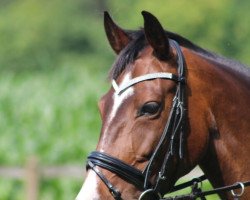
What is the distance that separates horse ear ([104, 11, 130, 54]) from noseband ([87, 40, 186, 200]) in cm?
38

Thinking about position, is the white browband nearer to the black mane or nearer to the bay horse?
the bay horse

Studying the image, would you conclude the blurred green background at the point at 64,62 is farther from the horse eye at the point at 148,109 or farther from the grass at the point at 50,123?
the horse eye at the point at 148,109

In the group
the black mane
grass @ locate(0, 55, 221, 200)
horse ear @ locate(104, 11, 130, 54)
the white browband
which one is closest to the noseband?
the white browband

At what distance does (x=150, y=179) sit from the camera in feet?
13.8

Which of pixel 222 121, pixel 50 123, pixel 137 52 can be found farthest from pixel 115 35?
pixel 50 123

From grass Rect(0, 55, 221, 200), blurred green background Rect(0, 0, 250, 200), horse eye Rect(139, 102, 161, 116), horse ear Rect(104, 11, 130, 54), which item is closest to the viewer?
horse eye Rect(139, 102, 161, 116)

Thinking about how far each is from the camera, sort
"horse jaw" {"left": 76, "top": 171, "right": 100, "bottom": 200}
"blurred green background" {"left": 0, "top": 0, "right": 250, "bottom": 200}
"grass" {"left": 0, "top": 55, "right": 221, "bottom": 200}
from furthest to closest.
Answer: "blurred green background" {"left": 0, "top": 0, "right": 250, "bottom": 200} → "grass" {"left": 0, "top": 55, "right": 221, "bottom": 200} → "horse jaw" {"left": 76, "top": 171, "right": 100, "bottom": 200}

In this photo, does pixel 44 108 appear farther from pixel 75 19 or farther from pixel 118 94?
pixel 75 19

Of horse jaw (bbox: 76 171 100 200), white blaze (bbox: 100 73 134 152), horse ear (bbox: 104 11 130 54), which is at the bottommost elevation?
horse jaw (bbox: 76 171 100 200)

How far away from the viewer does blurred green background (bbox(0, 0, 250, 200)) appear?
13555 millimetres

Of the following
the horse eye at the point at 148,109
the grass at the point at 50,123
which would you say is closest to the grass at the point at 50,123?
the grass at the point at 50,123

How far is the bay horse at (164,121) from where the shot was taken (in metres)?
4.16

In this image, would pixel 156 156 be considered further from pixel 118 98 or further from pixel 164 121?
pixel 118 98

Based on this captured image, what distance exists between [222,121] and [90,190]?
793 millimetres
